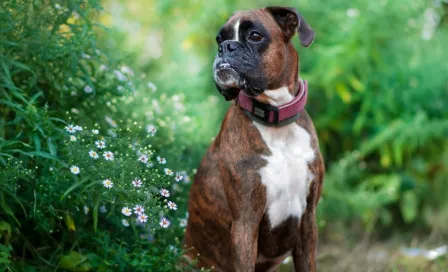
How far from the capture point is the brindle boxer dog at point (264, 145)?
279 cm

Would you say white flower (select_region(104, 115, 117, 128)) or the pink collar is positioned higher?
the pink collar

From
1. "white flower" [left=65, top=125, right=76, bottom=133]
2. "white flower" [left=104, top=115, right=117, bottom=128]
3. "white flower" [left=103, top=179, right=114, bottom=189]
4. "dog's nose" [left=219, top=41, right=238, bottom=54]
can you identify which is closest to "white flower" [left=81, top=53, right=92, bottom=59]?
"white flower" [left=104, top=115, right=117, bottom=128]

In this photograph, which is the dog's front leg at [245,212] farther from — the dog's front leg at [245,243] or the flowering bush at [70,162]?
the flowering bush at [70,162]

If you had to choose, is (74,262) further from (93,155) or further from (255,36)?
(255,36)

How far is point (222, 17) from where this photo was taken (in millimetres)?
6109

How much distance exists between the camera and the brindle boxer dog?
2785 mm

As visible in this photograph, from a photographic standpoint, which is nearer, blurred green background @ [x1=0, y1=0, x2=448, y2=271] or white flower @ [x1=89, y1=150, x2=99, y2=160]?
white flower @ [x1=89, y1=150, x2=99, y2=160]

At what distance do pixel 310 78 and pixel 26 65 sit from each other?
3.17 m

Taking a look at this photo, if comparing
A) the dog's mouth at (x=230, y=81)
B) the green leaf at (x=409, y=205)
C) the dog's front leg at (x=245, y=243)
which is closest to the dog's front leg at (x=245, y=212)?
the dog's front leg at (x=245, y=243)

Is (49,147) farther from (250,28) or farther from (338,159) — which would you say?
(338,159)

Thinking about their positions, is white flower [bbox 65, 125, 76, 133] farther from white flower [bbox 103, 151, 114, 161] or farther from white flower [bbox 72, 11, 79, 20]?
white flower [bbox 72, 11, 79, 20]

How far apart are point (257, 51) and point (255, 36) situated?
0.23 feet

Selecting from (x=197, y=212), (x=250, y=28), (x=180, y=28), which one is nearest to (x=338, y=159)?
(x=180, y=28)

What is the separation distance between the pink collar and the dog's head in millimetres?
98
